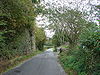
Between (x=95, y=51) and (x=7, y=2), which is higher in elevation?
(x=7, y=2)

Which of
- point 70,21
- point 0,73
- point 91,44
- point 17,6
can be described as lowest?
point 0,73

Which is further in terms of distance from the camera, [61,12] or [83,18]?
[61,12]

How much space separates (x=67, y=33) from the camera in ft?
38.3

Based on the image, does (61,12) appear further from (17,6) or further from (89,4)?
(17,6)

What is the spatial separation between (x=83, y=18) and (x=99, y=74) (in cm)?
729

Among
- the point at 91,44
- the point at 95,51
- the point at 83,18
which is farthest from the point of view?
the point at 83,18

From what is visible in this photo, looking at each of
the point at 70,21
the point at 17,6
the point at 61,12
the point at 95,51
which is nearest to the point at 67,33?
the point at 70,21

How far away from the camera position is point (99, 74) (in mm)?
3744

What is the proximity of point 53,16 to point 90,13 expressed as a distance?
4022 millimetres

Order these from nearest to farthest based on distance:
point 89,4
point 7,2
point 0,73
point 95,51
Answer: point 95,51 → point 0,73 → point 7,2 → point 89,4

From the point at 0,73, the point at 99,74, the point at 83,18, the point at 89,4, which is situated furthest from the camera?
the point at 83,18

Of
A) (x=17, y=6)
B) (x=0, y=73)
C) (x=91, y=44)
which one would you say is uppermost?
(x=17, y=6)

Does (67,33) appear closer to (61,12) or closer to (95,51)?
(61,12)

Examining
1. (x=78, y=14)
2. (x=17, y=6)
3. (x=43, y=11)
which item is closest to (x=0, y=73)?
(x=17, y=6)
